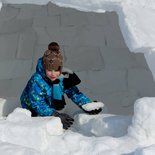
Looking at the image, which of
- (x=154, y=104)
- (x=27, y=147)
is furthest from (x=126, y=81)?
(x=27, y=147)

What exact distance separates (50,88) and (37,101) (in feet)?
0.36

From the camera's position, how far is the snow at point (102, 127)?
2133mm

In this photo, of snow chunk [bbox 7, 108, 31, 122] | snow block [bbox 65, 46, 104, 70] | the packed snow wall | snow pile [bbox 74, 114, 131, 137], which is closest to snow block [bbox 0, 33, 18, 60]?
the packed snow wall

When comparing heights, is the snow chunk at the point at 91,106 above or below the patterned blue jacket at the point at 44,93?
below

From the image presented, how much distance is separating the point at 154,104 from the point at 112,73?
1428mm

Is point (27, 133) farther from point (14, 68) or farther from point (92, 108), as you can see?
point (14, 68)

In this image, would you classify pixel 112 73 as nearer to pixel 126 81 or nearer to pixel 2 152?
pixel 126 81

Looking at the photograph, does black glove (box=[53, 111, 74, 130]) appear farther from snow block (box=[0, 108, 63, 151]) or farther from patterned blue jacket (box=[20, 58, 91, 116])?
snow block (box=[0, 108, 63, 151])

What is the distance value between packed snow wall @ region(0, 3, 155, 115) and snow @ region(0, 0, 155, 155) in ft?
2.28

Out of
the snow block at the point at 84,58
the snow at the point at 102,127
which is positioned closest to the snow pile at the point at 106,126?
the snow at the point at 102,127

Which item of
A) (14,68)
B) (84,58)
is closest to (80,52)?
(84,58)

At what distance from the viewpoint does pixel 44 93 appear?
2.62 metres

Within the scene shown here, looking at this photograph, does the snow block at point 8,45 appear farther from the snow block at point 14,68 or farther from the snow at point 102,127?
the snow at point 102,127

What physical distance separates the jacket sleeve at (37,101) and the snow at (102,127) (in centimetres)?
12
